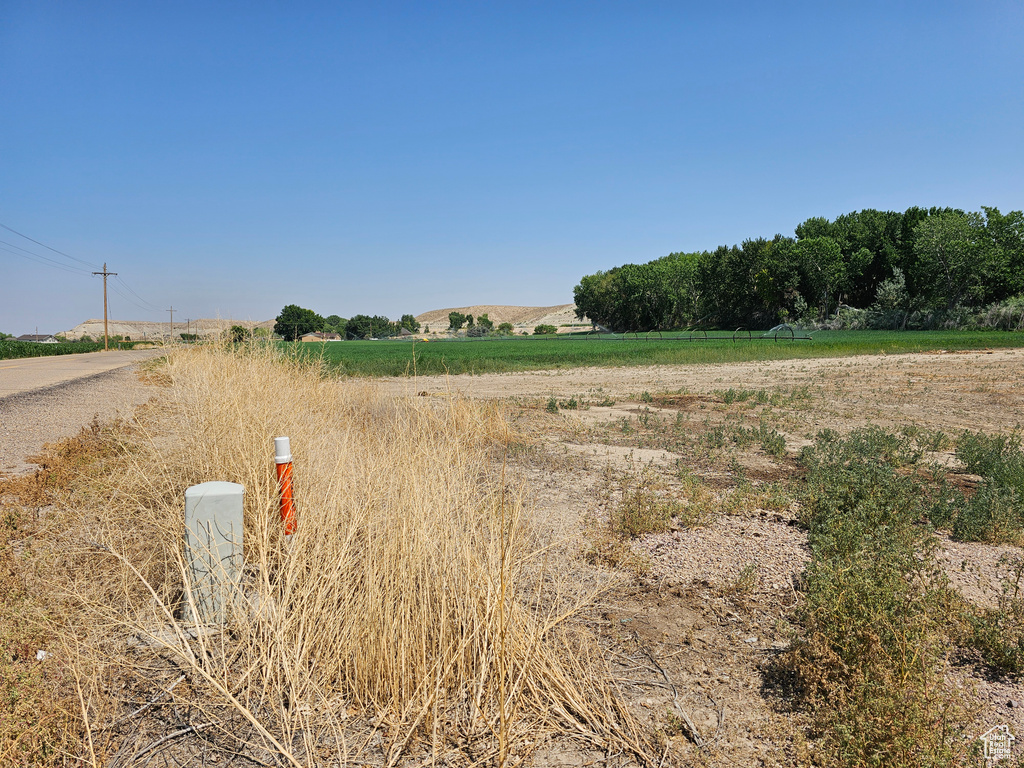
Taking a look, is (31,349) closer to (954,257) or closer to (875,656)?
(875,656)

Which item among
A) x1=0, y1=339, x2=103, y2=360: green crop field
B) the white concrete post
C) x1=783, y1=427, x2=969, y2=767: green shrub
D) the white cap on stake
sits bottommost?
x1=783, y1=427, x2=969, y2=767: green shrub

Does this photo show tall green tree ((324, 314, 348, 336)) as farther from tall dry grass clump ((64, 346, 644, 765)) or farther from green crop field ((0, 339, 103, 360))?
tall dry grass clump ((64, 346, 644, 765))

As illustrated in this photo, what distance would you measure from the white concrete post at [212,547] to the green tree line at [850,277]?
66484mm

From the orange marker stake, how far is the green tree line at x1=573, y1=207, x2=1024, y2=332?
66.0 metres

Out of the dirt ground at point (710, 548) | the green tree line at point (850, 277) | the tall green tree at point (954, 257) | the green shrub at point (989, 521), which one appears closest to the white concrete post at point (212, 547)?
the dirt ground at point (710, 548)

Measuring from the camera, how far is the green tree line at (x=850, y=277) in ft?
201

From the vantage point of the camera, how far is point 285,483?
4059 millimetres

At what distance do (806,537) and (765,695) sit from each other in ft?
8.19

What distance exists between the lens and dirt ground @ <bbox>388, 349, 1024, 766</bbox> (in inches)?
120

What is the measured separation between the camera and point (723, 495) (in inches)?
261
